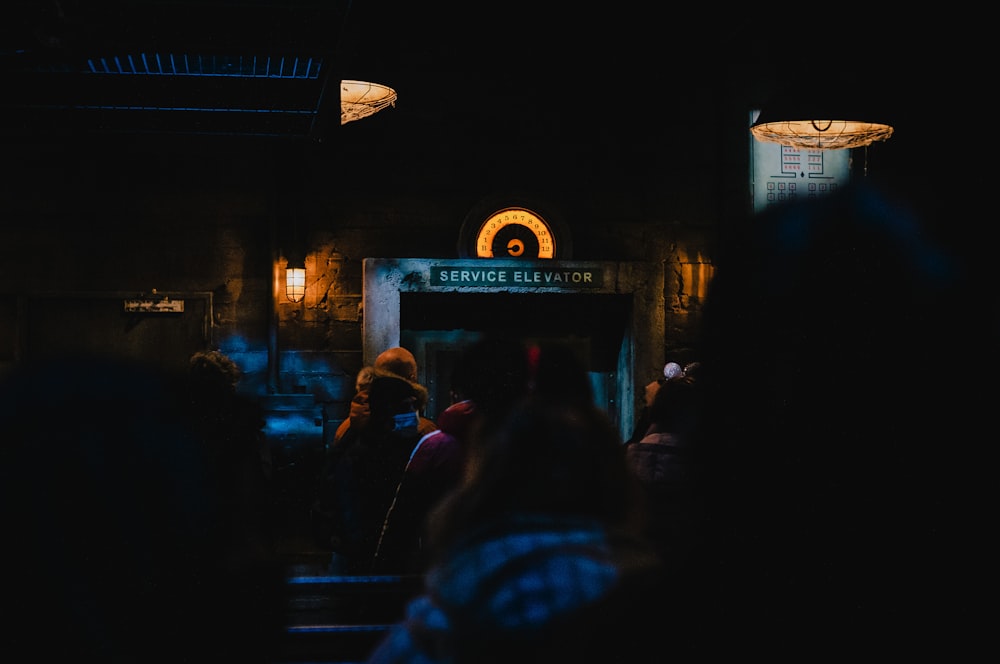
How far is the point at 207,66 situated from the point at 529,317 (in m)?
5.30

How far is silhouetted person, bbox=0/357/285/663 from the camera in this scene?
5.45 feet

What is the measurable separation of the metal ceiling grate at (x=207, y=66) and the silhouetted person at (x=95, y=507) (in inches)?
123

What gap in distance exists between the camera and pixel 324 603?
3492mm

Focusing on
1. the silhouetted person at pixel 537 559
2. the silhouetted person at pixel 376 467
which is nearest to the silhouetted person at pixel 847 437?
the silhouetted person at pixel 537 559

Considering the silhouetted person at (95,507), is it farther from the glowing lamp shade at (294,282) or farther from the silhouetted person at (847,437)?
the glowing lamp shade at (294,282)

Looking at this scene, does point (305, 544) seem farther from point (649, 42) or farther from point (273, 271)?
point (649, 42)

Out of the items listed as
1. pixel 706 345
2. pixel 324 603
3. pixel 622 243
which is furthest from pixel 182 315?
pixel 706 345

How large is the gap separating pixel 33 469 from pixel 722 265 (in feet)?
4.03

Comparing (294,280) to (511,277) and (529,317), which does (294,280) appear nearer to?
(511,277)

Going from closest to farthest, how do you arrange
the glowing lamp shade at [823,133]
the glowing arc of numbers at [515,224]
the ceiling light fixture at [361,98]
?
1. the glowing lamp shade at [823,133]
2. the ceiling light fixture at [361,98]
3. the glowing arc of numbers at [515,224]

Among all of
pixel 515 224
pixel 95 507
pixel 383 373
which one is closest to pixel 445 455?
pixel 383 373

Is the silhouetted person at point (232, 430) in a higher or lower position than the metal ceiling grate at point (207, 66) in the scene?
lower

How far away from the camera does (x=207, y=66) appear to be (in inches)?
189

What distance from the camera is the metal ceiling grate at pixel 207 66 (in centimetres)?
469
